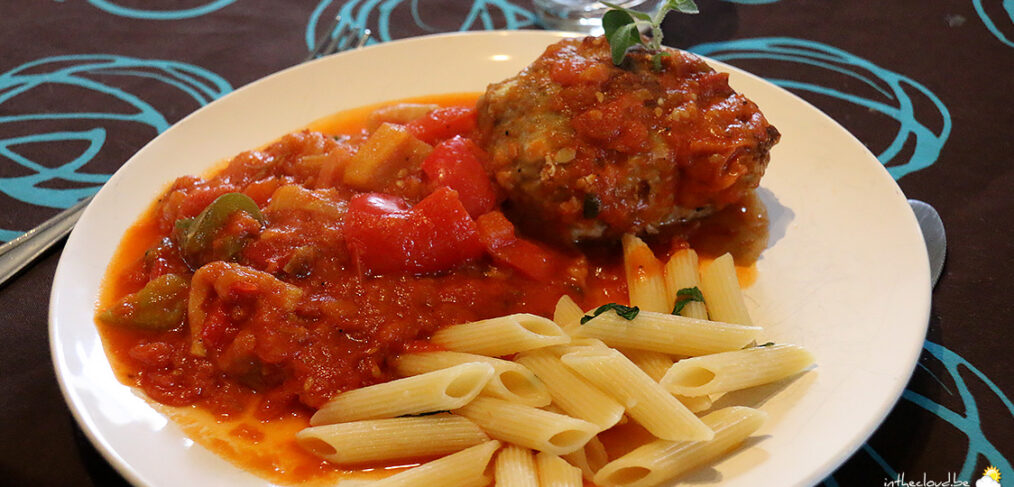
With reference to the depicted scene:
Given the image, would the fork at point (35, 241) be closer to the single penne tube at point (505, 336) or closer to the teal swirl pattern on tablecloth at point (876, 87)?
the single penne tube at point (505, 336)

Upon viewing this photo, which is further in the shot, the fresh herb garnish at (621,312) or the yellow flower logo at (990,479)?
the fresh herb garnish at (621,312)

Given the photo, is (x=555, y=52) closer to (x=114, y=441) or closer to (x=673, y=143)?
(x=673, y=143)

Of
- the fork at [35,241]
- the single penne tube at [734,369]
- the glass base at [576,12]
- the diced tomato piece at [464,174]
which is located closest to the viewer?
the single penne tube at [734,369]

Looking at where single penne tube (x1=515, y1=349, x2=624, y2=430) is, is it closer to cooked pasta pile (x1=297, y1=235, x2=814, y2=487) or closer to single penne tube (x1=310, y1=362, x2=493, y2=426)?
cooked pasta pile (x1=297, y1=235, x2=814, y2=487)

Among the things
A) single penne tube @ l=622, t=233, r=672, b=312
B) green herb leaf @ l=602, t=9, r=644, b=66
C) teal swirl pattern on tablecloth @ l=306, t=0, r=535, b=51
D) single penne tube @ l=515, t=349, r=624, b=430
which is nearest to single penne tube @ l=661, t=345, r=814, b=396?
single penne tube @ l=515, t=349, r=624, b=430

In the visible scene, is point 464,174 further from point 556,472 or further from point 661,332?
point 556,472

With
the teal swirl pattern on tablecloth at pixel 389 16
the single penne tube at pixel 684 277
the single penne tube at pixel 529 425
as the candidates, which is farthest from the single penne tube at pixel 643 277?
the teal swirl pattern on tablecloth at pixel 389 16
